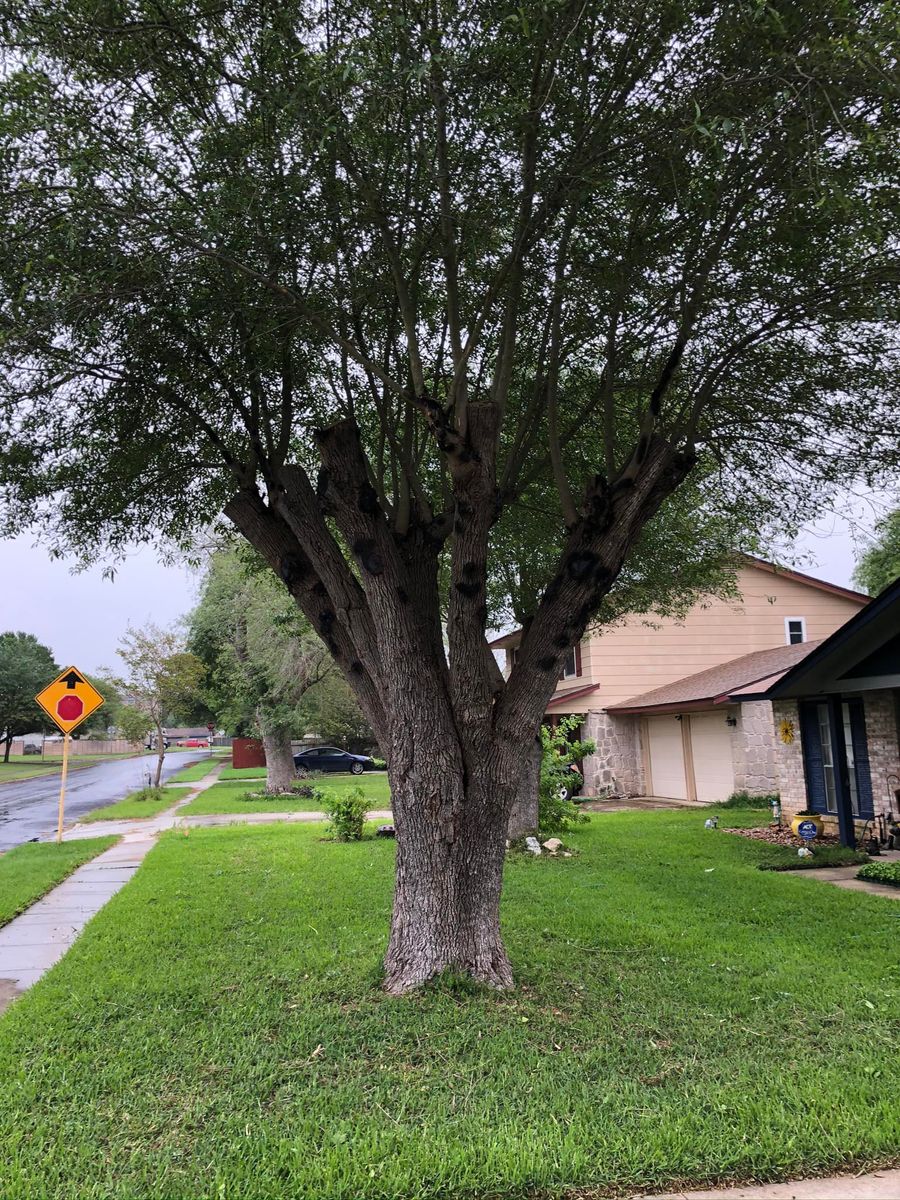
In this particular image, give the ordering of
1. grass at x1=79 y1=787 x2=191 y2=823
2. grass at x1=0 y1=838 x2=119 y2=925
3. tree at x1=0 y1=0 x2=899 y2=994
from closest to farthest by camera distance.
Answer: tree at x1=0 y1=0 x2=899 y2=994 < grass at x1=0 y1=838 x2=119 y2=925 < grass at x1=79 y1=787 x2=191 y2=823

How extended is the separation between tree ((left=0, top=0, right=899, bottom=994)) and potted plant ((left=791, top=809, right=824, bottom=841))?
22.0 ft

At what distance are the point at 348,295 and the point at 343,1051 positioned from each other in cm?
519

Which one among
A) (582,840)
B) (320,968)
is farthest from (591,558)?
(582,840)

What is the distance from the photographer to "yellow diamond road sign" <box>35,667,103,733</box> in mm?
13477

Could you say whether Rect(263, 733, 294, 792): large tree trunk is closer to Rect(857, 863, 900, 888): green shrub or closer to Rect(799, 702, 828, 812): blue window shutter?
Rect(799, 702, 828, 812): blue window shutter

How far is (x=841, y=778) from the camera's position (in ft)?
37.0

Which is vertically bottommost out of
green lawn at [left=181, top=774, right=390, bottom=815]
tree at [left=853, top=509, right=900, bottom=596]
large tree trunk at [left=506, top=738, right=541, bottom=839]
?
green lawn at [left=181, top=774, right=390, bottom=815]

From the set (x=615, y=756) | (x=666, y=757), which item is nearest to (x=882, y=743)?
(x=666, y=757)

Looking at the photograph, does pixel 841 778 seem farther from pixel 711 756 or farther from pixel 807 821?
Result: pixel 711 756

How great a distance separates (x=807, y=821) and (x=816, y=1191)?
9163 mm

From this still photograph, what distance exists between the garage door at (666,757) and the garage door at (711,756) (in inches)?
22.3

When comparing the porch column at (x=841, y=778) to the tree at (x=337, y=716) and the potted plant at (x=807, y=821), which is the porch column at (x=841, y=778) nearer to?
the potted plant at (x=807, y=821)

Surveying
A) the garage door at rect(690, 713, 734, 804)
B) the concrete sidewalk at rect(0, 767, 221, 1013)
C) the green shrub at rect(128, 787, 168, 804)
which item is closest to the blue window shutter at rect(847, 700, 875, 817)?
the garage door at rect(690, 713, 734, 804)

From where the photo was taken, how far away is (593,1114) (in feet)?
11.6
